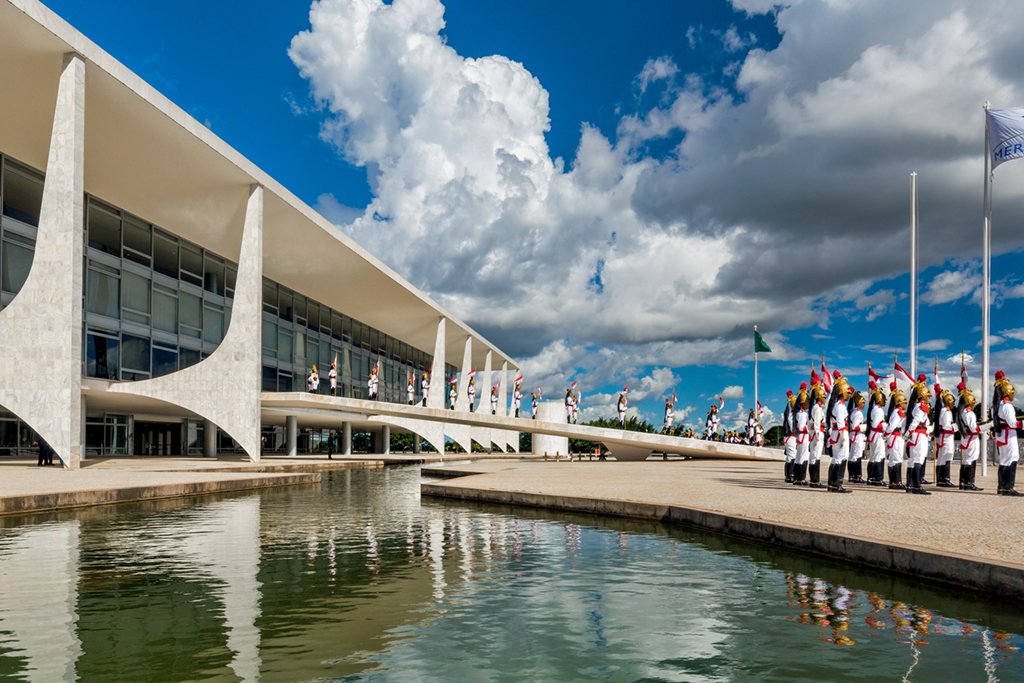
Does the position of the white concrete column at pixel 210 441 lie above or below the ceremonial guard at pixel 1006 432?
below

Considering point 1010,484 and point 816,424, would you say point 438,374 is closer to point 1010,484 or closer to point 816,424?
point 816,424

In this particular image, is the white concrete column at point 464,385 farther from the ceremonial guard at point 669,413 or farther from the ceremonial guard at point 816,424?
the ceremonial guard at point 816,424

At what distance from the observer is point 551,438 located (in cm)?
5781

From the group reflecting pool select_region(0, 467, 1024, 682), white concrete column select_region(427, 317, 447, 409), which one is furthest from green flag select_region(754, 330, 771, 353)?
reflecting pool select_region(0, 467, 1024, 682)

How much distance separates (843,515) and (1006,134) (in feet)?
50.0

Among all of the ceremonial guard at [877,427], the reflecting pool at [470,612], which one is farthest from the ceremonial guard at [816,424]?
the reflecting pool at [470,612]

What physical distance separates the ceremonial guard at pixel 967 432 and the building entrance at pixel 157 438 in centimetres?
3268

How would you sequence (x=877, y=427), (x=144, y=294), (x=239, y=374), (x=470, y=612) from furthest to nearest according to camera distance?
(x=144, y=294) → (x=239, y=374) → (x=877, y=427) → (x=470, y=612)

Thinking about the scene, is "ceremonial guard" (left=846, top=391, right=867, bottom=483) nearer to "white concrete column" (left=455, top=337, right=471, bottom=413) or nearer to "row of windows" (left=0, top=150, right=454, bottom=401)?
"row of windows" (left=0, top=150, right=454, bottom=401)

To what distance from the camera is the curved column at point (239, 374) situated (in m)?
29.6

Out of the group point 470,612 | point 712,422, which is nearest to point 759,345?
point 712,422

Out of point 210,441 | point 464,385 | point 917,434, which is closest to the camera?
point 917,434

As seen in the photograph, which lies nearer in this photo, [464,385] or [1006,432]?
[1006,432]

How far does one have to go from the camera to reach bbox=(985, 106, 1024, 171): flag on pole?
20697 millimetres
